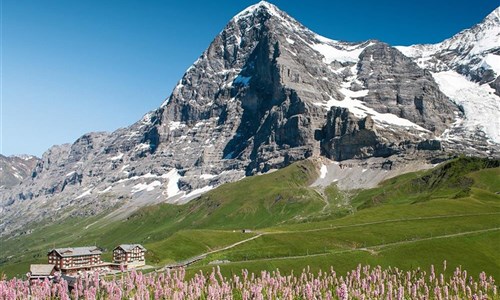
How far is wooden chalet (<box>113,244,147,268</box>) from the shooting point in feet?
597

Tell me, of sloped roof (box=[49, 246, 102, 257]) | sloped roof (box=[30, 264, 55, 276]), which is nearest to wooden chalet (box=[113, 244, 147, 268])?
sloped roof (box=[49, 246, 102, 257])

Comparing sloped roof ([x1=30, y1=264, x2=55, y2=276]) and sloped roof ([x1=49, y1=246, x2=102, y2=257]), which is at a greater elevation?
sloped roof ([x1=49, y1=246, x2=102, y2=257])

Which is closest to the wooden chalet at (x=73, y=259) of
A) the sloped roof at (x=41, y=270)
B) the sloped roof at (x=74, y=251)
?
the sloped roof at (x=74, y=251)

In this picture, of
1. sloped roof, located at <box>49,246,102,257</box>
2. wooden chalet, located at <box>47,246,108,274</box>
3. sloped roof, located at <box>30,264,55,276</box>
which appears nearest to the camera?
→ sloped roof, located at <box>30,264,55,276</box>

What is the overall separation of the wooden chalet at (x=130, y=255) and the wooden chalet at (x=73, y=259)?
22.9 feet

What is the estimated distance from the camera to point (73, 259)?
17488 centimetres

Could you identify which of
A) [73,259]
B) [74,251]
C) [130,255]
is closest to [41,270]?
[73,259]

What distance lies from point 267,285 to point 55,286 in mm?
23622

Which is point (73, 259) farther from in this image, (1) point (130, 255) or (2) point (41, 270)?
(1) point (130, 255)

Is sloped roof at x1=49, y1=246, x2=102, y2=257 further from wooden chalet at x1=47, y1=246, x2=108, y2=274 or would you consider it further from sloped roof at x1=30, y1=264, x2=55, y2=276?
sloped roof at x1=30, y1=264, x2=55, y2=276

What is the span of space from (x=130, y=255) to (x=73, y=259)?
65.3ft

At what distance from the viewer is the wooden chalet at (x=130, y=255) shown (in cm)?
18202

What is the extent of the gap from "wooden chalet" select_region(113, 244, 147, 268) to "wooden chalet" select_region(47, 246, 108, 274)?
274 inches

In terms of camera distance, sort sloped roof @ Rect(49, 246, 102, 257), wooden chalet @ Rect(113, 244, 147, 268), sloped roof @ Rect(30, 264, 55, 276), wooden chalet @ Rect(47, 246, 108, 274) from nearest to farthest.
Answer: sloped roof @ Rect(30, 264, 55, 276) → wooden chalet @ Rect(47, 246, 108, 274) → sloped roof @ Rect(49, 246, 102, 257) → wooden chalet @ Rect(113, 244, 147, 268)
